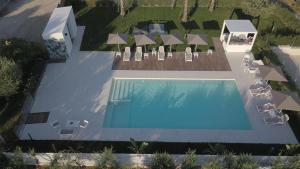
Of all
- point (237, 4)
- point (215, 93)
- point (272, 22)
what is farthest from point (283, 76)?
point (237, 4)

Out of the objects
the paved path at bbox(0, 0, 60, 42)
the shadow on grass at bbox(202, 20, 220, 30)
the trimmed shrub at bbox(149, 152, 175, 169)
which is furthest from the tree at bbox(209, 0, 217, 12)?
the trimmed shrub at bbox(149, 152, 175, 169)

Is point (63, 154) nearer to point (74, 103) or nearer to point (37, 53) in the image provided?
point (74, 103)

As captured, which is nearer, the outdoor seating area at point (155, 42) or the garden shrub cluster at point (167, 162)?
the garden shrub cluster at point (167, 162)

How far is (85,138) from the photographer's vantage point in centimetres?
1694

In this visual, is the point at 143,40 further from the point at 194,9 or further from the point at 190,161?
the point at 190,161

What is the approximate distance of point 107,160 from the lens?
14.5 m

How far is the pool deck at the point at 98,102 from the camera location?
673 inches

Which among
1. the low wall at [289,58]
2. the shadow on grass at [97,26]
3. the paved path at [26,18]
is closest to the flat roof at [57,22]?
→ the shadow on grass at [97,26]

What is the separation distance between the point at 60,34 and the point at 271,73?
600 inches

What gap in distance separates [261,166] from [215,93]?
21.4ft

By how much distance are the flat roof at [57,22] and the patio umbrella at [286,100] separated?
15.6 m

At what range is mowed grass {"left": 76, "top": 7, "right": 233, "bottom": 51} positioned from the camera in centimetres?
2450

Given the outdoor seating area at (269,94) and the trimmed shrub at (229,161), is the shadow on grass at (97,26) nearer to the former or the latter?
the outdoor seating area at (269,94)

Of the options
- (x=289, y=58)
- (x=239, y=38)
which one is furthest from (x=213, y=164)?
(x=289, y=58)
